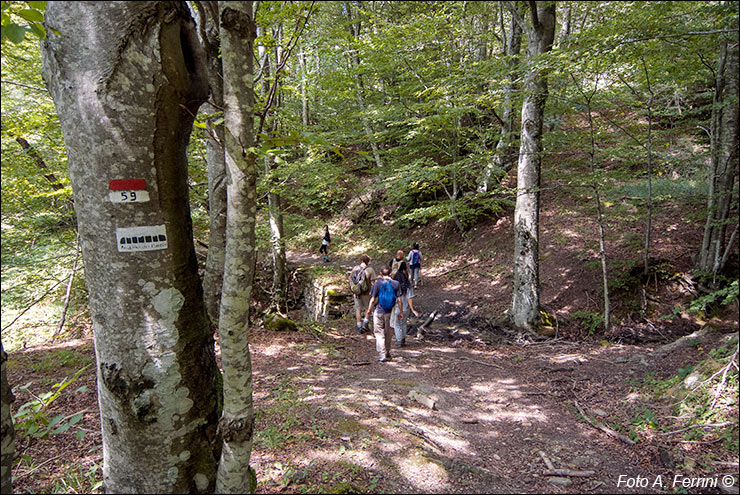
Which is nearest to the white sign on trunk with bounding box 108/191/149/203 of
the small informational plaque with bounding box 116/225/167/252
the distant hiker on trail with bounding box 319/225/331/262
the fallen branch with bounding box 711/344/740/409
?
the small informational plaque with bounding box 116/225/167/252

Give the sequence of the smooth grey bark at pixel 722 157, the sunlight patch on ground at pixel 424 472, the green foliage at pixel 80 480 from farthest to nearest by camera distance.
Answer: the smooth grey bark at pixel 722 157 → the sunlight patch on ground at pixel 424 472 → the green foliage at pixel 80 480

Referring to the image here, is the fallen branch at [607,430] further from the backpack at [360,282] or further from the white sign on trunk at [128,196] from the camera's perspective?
the white sign on trunk at [128,196]

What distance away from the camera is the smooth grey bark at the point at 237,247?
6.04 ft

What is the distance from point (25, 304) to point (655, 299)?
15063 millimetres

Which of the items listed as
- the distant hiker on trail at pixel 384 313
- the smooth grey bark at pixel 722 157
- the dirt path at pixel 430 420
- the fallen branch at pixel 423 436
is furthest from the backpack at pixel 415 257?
the fallen branch at pixel 423 436

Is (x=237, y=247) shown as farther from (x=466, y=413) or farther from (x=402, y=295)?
(x=402, y=295)

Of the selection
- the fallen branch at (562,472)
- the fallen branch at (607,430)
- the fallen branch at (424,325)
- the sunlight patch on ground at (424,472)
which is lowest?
the fallen branch at (424,325)

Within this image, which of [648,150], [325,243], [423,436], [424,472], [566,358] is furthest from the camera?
[325,243]

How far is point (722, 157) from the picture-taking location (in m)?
7.16

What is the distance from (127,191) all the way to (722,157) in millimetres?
9941

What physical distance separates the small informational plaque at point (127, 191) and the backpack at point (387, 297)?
5.05 metres

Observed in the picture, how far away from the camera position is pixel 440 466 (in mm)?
3127

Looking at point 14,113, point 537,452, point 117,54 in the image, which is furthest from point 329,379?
point 14,113

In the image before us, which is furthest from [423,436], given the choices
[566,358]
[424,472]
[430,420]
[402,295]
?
[402,295]
